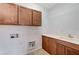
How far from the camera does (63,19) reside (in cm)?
143

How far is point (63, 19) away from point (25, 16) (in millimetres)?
501

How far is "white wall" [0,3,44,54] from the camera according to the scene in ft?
4.35

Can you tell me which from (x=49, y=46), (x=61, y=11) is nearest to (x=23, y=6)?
(x=61, y=11)

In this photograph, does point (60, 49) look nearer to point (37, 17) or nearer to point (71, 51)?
point (71, 51)

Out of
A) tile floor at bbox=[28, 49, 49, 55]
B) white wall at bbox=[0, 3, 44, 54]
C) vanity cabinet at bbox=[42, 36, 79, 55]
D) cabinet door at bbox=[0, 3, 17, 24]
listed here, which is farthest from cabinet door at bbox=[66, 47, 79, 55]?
cabinet door at bbox=[0, 3, 17, 24]

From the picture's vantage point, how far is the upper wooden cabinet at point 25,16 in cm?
139

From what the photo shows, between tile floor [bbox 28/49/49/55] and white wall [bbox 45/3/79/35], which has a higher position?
white wall [bbox 45/3/79/35]

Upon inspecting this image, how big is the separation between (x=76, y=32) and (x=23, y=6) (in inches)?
29.5

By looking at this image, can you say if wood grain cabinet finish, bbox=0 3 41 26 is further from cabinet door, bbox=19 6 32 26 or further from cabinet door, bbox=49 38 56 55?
cabinet door, bbox=49 38 56 55

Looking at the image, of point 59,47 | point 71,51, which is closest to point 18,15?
point 59,47

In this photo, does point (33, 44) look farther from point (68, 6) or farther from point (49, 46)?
point (68, 6)

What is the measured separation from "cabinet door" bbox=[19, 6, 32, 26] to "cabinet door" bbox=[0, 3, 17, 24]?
0.25ft

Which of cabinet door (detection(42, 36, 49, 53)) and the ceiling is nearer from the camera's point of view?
the ceiling

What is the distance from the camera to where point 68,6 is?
137cm
